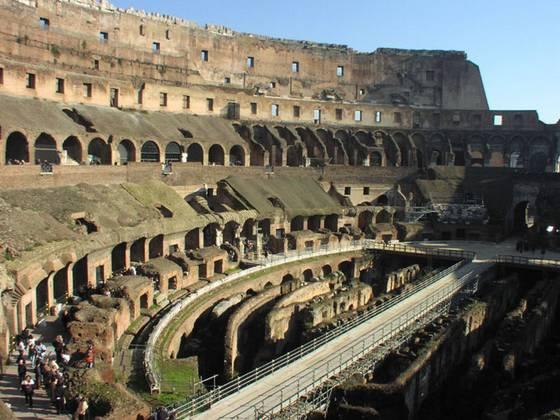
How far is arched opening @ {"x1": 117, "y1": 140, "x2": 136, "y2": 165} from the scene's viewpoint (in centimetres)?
4234

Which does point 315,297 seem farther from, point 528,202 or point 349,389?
point 528,202

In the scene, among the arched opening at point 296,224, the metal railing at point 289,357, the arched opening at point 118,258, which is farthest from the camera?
the arched opening at point 296,224

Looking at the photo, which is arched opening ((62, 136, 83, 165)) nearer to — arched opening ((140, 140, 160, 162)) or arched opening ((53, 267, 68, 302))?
arched opening ((140, 140, 160, 162))

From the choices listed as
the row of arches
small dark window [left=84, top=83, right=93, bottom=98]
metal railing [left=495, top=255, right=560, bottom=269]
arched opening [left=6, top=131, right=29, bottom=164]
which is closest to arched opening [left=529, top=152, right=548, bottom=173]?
metal railing [left=495, top=255, right=560, bottom=269]

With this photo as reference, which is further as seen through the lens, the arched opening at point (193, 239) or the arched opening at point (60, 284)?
the arched opening at point (193, 239)

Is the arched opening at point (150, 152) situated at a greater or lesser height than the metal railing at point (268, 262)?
greater

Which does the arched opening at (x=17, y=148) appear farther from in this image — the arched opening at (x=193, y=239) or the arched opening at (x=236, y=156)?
the arched opening at (x=236, y=156)

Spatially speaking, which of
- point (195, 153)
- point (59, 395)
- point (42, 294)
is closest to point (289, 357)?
point (59, 395)

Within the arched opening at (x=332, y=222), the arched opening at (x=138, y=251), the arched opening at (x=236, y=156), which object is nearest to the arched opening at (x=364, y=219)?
the arched opening at (x=332, y=222)

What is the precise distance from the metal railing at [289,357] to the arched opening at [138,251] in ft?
39.7

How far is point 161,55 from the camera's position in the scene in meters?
54.5

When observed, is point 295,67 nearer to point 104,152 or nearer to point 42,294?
point 104,152

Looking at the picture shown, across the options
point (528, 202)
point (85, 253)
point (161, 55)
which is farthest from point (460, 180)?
point (85, 253)

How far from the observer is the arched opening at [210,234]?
36656 mm
